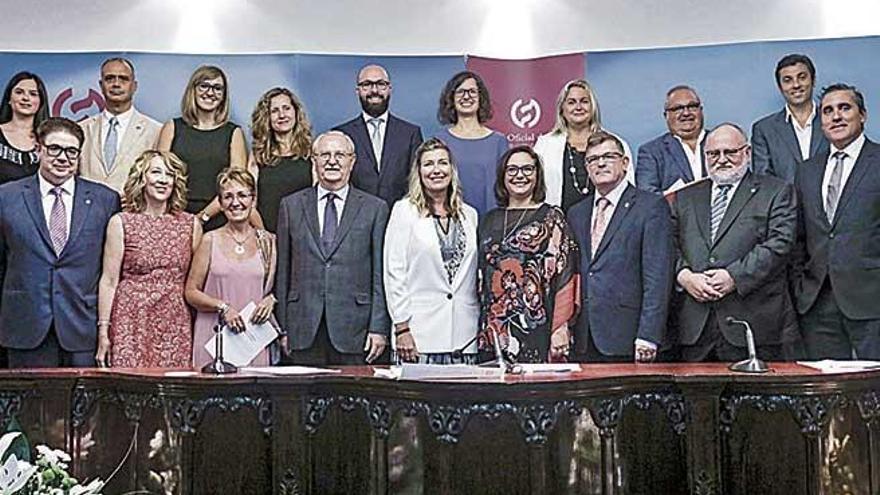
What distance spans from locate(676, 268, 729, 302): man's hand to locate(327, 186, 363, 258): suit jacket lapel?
195 centimetres

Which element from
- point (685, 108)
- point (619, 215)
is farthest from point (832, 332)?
point (685, 108)

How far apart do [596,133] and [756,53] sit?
40.9 inches

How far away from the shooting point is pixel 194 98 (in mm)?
6555

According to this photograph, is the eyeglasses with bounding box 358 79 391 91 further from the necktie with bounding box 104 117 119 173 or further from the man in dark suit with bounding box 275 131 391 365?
the necktie with bounding box 104 117 119 173

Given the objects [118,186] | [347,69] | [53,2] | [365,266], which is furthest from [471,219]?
[53,2]

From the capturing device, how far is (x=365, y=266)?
6520mm

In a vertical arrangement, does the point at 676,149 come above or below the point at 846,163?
above

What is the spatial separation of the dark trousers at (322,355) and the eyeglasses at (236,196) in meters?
0.84

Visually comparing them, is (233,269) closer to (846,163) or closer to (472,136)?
(472,136)

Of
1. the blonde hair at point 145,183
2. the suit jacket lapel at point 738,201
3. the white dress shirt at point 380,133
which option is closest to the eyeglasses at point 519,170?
the white dress shirt at point 380,133

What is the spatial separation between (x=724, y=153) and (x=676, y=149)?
0.91ft

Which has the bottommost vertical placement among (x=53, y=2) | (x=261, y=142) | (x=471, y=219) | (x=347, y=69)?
(x=471, y=219)

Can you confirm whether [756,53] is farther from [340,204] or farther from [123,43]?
[123,43]

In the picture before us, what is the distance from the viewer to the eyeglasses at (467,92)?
664 centimetres
